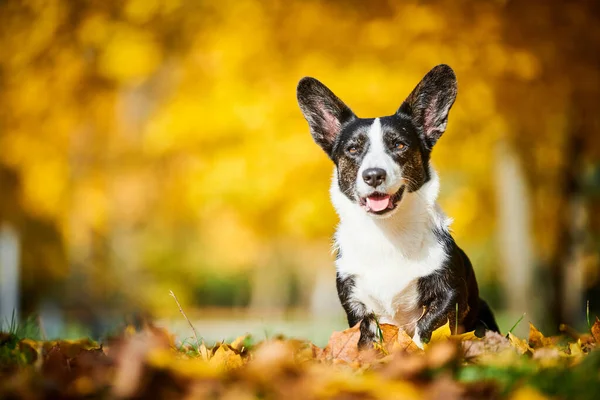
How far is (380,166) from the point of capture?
2814 millimetres

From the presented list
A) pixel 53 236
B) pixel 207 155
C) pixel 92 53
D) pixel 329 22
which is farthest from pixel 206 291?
pixel 329 22

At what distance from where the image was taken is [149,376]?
1.66m

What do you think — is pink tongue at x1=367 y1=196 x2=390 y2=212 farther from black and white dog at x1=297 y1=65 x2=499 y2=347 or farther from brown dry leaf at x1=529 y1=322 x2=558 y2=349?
brown dry leaf at x1=529 y1=322 x2=558 y2=349

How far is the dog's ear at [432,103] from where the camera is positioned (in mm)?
3123

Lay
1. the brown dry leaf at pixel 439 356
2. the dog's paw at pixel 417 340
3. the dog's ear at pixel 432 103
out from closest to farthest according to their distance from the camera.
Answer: the brown dry leaf at pixel 439 356, the dog's paw at pixel 417 340, the dog's ear at pixel 432 103

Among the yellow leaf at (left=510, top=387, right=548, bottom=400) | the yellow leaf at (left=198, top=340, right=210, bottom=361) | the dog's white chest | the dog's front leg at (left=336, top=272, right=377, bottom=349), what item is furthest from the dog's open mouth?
the yellow leaf at (left=510, top=387, right=548, bottom=400)

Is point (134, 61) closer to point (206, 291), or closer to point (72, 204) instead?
point (72, 204)

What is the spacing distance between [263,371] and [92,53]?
7.09 metres

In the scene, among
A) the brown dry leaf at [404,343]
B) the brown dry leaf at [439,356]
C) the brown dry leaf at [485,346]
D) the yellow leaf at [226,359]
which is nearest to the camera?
the brown dry leaf at [439,356]

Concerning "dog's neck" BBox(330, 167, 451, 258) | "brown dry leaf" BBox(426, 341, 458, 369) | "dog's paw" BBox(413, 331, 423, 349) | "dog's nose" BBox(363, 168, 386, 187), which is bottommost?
"dog's paw" BBox(413, 331, 423, 349)

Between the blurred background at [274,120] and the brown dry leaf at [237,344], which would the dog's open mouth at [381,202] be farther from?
the blurred background at [274,120]

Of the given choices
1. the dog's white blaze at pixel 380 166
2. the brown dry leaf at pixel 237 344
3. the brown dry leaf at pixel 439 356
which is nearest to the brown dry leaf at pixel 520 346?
the brown dry leaf at pixel 439 356

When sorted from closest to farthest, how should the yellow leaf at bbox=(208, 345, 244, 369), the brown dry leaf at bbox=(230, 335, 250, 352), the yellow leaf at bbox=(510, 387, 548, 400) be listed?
the yellow leaf at bbox=(510, 387, 548, 400), the yellow leaf at bbox=(208, 345, 244, 369), the brown dry leaf at bbox=(230, 335, 250, 352)

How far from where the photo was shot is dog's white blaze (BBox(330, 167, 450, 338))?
2.87 metres
